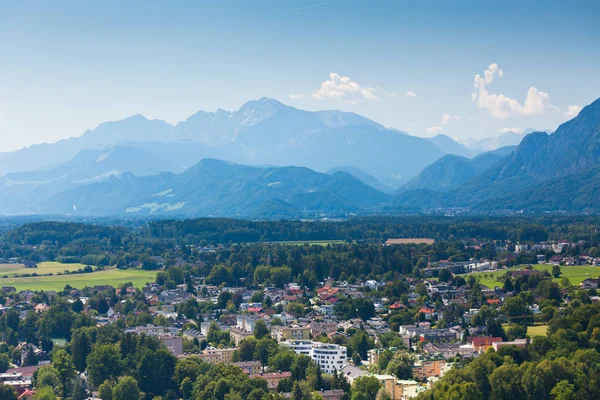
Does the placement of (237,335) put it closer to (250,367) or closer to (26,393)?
(250,367)

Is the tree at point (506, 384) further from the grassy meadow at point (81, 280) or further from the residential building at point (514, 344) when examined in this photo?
the grassy meadow at point (81, 280)

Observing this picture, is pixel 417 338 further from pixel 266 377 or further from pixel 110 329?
pixel 110 329

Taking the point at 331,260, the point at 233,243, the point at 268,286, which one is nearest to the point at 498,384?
the point at 268,286

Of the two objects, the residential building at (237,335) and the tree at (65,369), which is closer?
the tree at (65,369)

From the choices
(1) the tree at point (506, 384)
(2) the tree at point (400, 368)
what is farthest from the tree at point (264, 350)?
(1) the tree at point (506, 384)

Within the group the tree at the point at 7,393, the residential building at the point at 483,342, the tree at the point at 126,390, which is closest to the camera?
the tree at the point at 7,393

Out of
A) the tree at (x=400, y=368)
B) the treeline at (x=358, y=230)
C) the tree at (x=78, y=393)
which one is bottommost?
the tree at (x=78, y=393)

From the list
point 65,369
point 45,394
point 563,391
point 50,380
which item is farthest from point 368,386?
point 50,380
